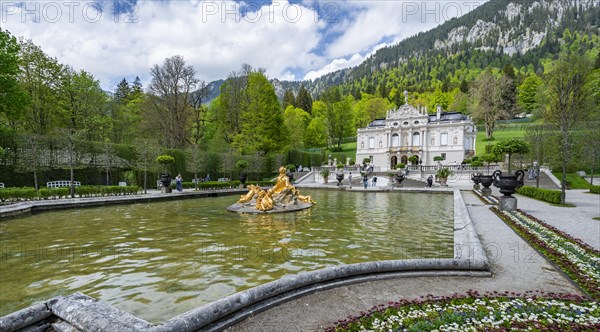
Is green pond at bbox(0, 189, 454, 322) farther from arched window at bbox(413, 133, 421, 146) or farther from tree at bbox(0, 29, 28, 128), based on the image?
arched window at bbox(413, 133, 421, 146)

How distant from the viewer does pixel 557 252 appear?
5.78 metres

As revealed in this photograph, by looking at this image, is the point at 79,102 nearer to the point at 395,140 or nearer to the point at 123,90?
the point at 123,90

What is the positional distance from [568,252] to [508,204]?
731cm

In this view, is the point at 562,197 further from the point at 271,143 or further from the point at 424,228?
the point at 271,143

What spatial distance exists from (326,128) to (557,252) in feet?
222

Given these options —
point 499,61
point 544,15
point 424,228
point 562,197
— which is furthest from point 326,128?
point 544,15

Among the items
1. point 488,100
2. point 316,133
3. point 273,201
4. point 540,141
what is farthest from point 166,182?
point 488,100

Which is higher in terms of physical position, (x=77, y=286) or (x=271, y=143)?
(x=271, y=143)

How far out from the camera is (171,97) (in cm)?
3634

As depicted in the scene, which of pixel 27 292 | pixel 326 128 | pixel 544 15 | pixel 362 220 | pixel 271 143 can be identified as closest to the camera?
pixel 27 292

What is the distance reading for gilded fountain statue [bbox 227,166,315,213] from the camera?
44.2ft

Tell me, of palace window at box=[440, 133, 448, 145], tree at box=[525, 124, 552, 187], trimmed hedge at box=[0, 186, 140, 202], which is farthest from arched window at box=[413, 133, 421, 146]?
trimmed hedge at box=[0, 186, 140, 202]

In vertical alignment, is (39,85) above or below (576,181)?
above

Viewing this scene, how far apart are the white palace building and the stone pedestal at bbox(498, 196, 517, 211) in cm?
4358
